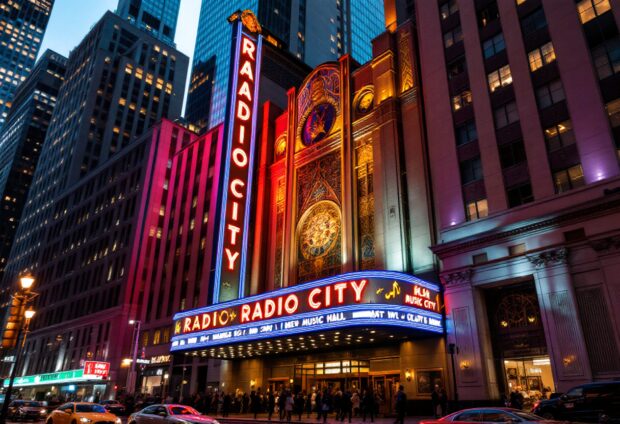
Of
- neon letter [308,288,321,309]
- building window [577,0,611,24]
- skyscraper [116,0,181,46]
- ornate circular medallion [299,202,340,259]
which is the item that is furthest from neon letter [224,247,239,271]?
skyscraper [116,0,181,46]

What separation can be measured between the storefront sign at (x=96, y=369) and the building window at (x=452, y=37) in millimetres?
47790

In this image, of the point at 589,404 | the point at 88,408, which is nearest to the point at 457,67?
the point at 589,404

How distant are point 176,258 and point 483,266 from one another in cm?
3962

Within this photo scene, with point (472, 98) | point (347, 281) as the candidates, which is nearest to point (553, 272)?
point (347, 281)

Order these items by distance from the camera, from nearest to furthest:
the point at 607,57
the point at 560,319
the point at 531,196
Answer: the point at 560,319 → the point at 607,57 → the point at 531,196

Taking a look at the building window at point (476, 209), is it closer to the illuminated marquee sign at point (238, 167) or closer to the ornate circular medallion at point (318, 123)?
the ornate circular medallion at point (318, 123)

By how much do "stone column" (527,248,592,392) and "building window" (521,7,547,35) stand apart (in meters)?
13.5

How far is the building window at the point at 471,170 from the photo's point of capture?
→ 28266mm

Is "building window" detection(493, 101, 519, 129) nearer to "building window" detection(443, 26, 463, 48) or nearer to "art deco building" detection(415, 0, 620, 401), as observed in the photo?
"art deco building" detection(415, 0, 620, 401)

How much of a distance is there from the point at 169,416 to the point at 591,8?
1116 inches

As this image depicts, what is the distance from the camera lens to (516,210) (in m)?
25.2

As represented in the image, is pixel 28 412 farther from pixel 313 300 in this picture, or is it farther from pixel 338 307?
pixel 338 307

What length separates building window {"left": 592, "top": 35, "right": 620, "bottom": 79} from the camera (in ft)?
77.8

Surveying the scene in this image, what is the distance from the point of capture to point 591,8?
2538cm
